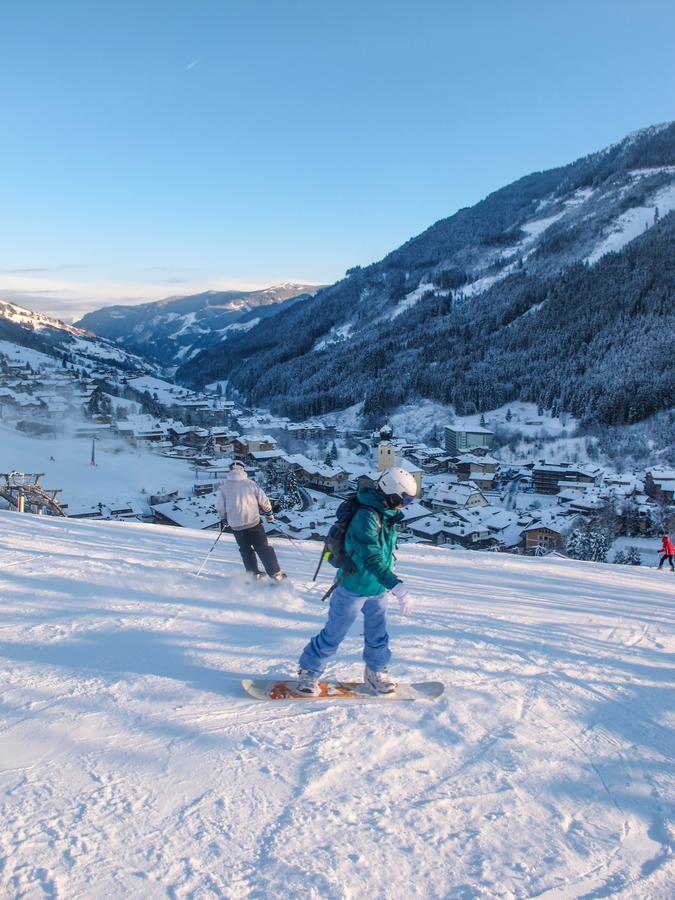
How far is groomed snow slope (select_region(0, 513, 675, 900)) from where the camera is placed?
1857 mm

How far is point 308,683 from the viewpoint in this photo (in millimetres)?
3037

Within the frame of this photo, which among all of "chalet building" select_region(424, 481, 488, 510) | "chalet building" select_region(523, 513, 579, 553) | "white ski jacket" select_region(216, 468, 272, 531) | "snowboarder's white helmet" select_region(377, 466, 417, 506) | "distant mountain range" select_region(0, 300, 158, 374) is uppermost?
"distant mountain range" select_region(0, 300, 158, 374)

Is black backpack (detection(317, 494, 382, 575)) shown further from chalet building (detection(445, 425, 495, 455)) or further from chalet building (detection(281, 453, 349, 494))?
chalet building (detection(445, 425, 495, 455))

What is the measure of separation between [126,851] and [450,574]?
489 centimetres

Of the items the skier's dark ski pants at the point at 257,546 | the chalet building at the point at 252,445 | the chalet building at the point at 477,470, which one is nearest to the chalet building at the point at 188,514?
A: the skier's dark ski pants at the point at 257,546

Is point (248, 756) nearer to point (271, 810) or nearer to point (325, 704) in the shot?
point (271, 810)

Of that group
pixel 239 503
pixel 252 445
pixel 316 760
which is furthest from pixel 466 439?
pixel 316 760

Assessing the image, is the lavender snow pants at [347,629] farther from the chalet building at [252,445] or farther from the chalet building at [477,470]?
the chalet building at [252,445]

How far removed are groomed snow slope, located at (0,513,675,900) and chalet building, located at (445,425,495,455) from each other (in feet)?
193

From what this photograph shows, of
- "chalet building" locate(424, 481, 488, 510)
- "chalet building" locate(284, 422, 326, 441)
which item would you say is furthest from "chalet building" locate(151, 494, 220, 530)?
"chalet building" locate(284, 422, 326, 441)

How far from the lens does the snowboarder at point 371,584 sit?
9.41 feet

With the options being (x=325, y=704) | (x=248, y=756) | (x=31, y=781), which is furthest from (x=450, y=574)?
(x=31, y=781)

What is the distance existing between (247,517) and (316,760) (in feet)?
9.90

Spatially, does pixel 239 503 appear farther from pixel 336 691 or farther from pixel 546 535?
pixel 546 535
